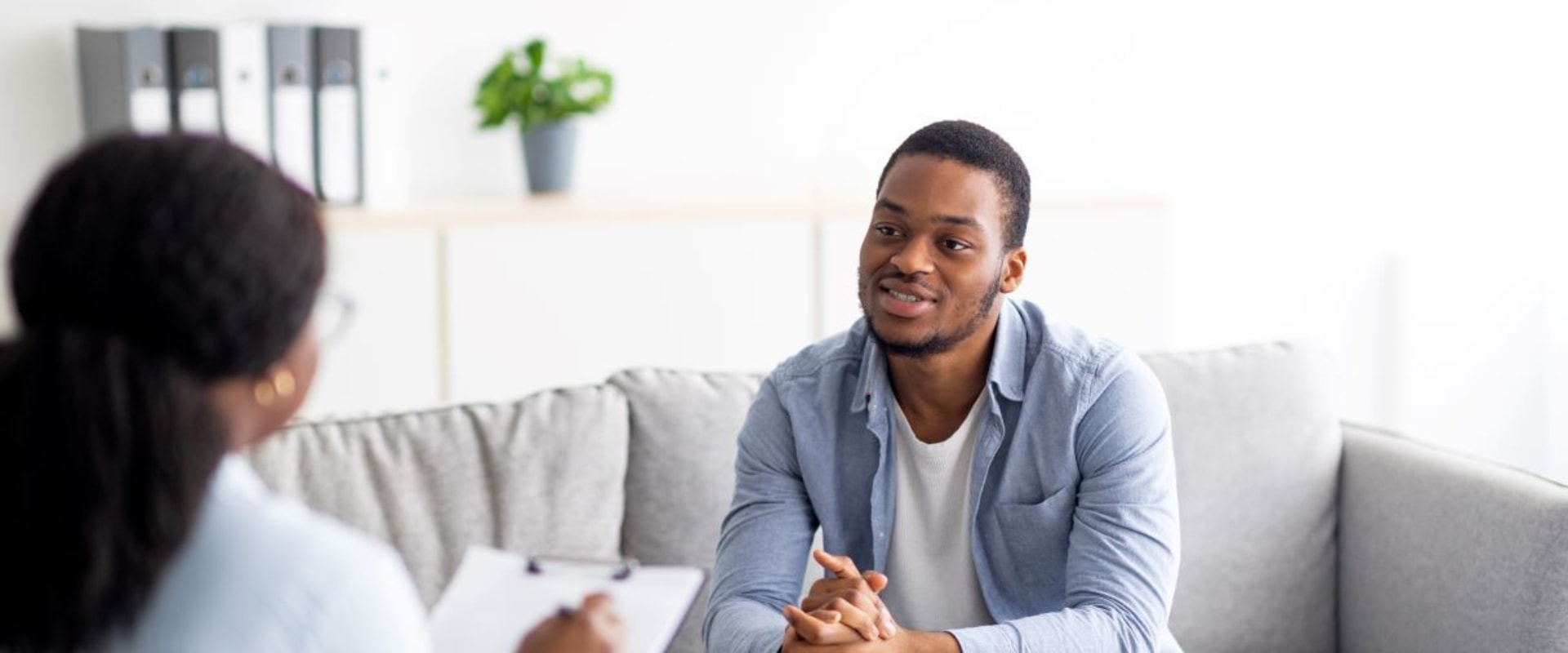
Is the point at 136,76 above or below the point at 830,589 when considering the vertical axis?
above

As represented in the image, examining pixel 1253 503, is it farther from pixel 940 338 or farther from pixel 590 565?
pixel 590 565

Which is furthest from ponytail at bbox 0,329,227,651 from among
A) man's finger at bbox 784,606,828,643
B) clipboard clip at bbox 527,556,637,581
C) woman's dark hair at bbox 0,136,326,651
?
man's finger at bbox 784,606,828,643

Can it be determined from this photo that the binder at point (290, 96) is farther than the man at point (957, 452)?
Yes

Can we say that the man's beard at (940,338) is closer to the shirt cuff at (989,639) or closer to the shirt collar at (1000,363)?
the shirt collar at (1000,363)

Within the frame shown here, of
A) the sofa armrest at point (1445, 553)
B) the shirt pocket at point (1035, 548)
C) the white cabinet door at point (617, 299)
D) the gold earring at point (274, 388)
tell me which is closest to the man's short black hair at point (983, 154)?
the shirt pocket at point (1035, 548)

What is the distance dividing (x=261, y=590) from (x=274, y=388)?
12 cm

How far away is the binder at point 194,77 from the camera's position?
3045 mm

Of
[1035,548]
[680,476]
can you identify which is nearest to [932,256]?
[1035,548]

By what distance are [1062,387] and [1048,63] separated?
6.72 ft

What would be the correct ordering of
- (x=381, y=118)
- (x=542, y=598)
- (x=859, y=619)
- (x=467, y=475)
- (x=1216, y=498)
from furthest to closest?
(x=381, y=118)
(x=1216, y=498)
(x=467, y=475)
(x=859, y=619)
(x=542, y=598)

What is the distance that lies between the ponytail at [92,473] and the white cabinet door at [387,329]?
215 cm

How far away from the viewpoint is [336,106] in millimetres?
3129

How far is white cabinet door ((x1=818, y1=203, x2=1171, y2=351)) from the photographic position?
11.3 feet

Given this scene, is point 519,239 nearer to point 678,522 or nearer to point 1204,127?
point 678,522
